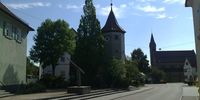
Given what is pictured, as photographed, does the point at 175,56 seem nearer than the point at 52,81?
No

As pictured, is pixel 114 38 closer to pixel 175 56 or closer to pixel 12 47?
pixel 12 47

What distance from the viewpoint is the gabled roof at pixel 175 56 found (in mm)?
157625

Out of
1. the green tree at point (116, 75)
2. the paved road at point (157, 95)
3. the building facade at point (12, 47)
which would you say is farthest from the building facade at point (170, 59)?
the building facade at point (12, 47)

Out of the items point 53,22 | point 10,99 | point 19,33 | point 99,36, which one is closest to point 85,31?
point 99,36

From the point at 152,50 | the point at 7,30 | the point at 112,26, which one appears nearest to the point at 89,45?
the point at 112,26

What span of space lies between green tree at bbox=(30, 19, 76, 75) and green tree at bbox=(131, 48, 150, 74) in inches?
2603

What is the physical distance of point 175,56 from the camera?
159 metres

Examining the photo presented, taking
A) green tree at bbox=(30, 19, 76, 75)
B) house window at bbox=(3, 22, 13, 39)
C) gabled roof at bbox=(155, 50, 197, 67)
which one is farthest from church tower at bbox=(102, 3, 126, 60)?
gabled roof at bbox=(155, 50, 197, 67)

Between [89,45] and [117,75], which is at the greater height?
[89,45]

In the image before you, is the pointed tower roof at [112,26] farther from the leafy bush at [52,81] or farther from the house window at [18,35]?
the house window at [18,35]

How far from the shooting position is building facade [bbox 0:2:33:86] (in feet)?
108

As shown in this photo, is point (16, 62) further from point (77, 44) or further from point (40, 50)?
point (40, 50)

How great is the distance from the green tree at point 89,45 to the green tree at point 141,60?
227ft

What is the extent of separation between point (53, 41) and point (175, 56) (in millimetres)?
Answer: 103897
